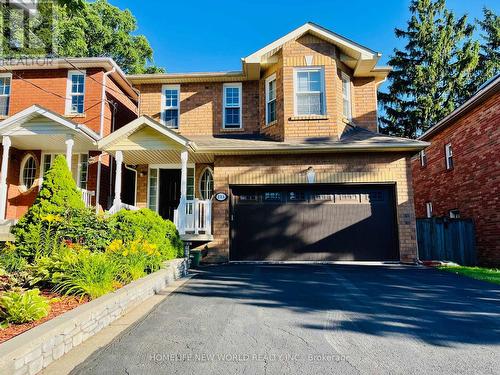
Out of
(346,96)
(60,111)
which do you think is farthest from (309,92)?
(60,111)

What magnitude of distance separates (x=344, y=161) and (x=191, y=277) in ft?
19.5

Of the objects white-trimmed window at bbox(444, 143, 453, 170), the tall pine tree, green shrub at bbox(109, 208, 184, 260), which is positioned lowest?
green shrub at bbox(109, 208, 184, 260)

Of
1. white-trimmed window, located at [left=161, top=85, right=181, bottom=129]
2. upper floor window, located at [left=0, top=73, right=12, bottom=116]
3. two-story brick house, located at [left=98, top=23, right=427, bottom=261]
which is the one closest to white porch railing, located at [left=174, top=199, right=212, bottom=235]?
two-story brick house, located at [left=98, top=23, right=427, bottom=261]

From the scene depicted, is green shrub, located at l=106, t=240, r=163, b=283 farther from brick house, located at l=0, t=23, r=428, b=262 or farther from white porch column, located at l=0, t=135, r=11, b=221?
white porch column, located at l=0, t=135, r=11, b=221

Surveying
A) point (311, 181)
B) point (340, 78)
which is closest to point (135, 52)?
point (340, 78)

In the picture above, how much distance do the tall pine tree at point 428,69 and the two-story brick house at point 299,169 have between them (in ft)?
44.6

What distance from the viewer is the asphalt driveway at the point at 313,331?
3.21m

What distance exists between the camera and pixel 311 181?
1075 centimetres

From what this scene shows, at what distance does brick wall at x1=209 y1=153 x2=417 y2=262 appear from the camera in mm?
10453

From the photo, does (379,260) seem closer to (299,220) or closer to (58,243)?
(299,220)

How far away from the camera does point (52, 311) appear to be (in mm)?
4117

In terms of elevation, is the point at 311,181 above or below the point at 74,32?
below

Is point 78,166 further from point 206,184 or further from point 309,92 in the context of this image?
point 309,92

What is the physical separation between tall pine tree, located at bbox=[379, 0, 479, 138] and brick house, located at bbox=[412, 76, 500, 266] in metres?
8.45
